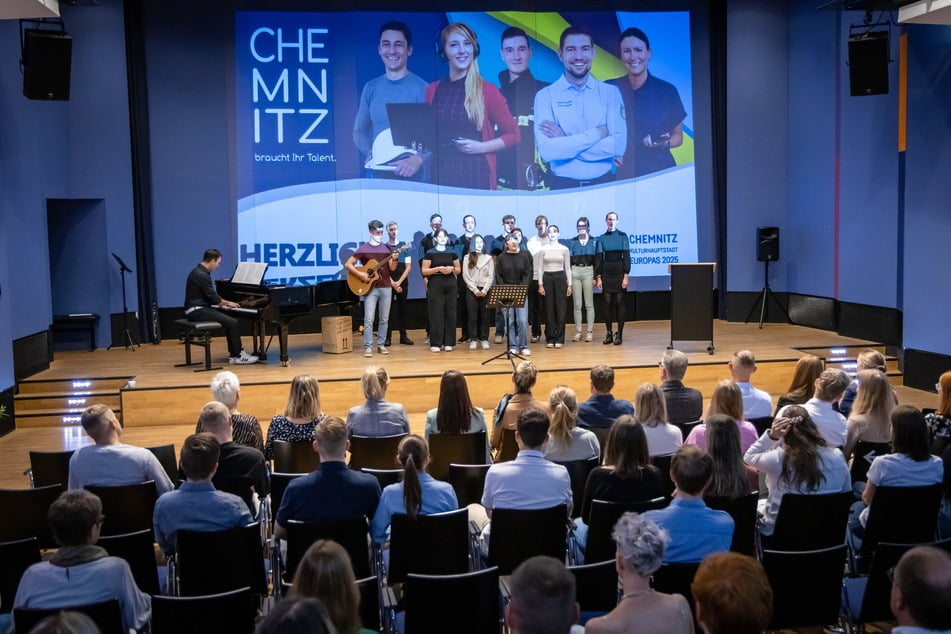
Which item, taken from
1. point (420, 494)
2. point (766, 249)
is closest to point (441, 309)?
point (766, 249)

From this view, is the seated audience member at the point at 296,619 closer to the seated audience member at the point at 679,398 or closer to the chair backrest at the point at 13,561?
the chair backrest at the point at 13,561

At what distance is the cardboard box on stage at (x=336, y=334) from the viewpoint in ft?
39.2

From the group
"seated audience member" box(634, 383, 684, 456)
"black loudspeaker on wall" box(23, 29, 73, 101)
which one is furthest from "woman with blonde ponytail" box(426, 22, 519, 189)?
"seated audience member" box(634, 383, 684, 456)

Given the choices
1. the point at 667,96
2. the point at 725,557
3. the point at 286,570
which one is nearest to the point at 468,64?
the point at 667,96

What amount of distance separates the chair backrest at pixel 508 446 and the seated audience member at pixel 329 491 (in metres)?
1.71

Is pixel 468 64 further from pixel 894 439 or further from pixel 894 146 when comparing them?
pixel 894 439

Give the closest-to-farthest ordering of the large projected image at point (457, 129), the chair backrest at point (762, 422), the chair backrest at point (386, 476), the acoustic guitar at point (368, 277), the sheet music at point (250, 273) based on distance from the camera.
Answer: the chair backrest at point (386, 476), the chair backrest at point (762, 422), the sheet music at point (250, 273), the acoustic guitar at point (368, 277), the large projected image at point (457, 129)

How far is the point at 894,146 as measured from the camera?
1173 cm

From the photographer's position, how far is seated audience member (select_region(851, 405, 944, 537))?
4.79 meters

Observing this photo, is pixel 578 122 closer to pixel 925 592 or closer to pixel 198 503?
pixel 198 503

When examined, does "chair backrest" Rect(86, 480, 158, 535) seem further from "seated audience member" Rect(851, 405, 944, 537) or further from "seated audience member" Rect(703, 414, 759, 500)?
"seated audience member" Rect(851, 405, 944, 537)

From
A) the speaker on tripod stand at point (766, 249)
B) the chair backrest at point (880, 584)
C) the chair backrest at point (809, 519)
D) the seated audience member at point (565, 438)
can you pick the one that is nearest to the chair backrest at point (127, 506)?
the seated audience member at point (565, 438)

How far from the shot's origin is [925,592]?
289 cm

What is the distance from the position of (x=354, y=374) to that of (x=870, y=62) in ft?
21.5
